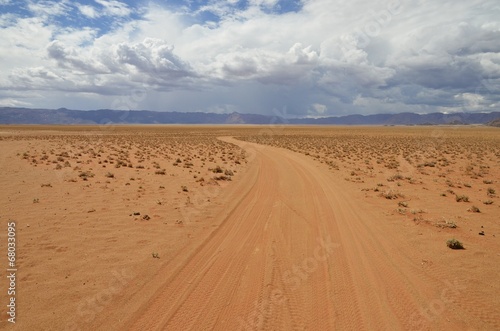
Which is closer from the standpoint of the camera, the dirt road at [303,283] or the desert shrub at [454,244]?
the dirt road at [303,283]

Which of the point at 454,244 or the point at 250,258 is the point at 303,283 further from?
the point at 454,244

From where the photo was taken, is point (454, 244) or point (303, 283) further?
point (454, 244)

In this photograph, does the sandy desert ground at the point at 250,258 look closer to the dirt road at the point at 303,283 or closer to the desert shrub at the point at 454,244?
the dirt road at the point at 303,283

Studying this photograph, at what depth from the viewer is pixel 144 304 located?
553 centimetres

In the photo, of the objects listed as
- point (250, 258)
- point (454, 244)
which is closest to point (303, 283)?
point (250, 258)

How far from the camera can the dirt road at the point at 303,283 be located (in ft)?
16.6

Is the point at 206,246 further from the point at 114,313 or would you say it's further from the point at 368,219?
the point at 368,219

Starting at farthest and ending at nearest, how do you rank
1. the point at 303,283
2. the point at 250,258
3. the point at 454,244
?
the point at 454,244 < the point at 250,258 < the point at 303,283

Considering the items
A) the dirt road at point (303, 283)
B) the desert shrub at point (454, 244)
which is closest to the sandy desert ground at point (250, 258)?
the dirt road at point (303, 283)

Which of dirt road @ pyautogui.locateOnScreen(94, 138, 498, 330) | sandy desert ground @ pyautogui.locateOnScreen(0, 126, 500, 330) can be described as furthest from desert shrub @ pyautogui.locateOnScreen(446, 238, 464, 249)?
dirt road @ pyautogui.locateOnScreen(94, 138, 498, 330)

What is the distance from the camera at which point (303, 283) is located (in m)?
6.20

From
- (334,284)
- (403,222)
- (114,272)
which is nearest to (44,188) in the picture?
(114,272)

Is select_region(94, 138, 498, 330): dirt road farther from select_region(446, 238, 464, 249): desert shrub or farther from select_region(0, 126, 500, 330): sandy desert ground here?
select_region(446, 238, 464, 249): desert shrub

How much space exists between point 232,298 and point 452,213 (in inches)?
399
